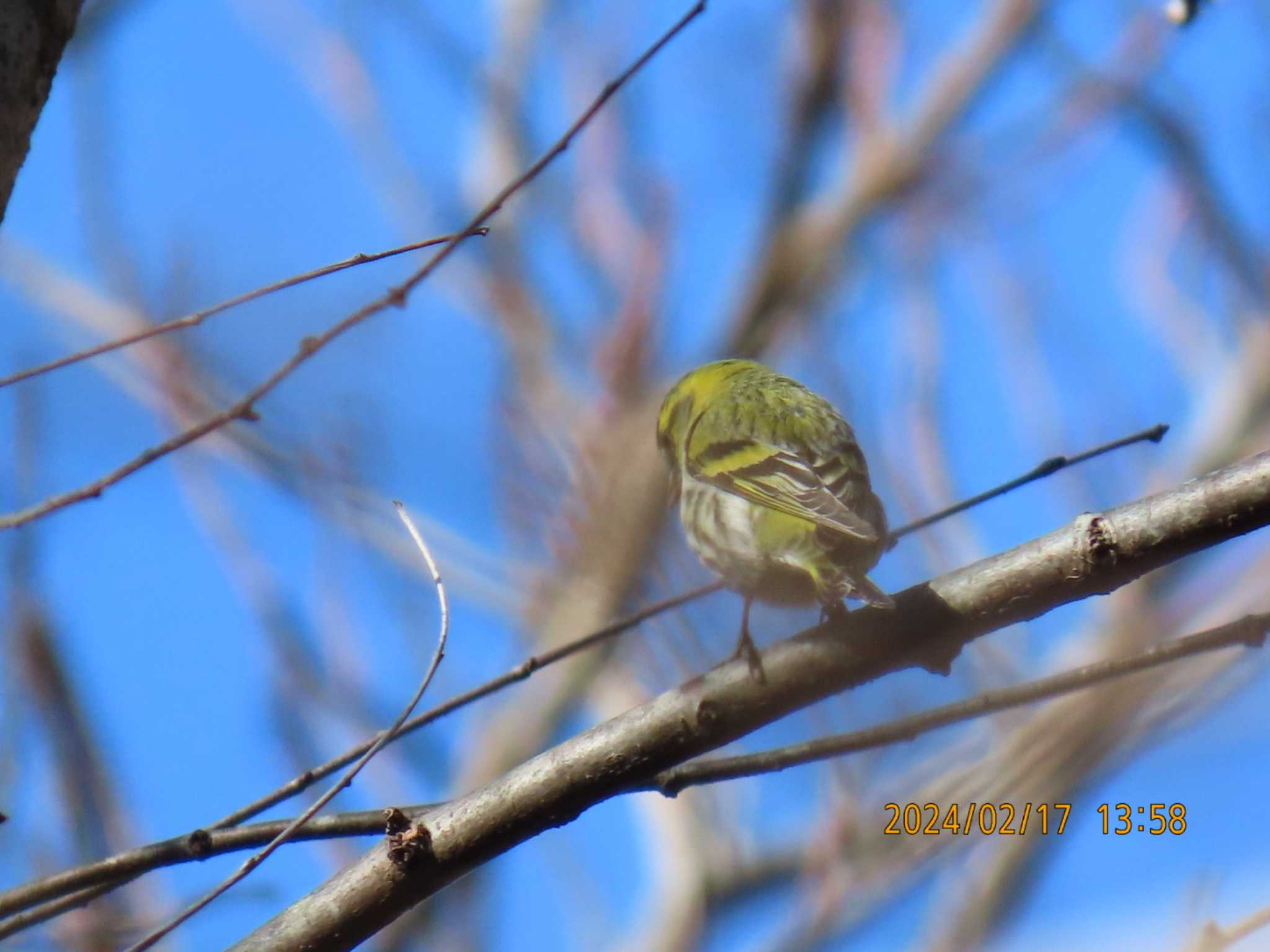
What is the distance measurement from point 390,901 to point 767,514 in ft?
4.61

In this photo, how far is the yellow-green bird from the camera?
249 centimetres

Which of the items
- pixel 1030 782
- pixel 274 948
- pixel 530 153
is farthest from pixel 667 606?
pixel 530 153

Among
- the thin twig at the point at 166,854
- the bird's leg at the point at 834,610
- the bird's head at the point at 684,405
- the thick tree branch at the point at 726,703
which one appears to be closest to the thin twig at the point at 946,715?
the thick tree branch at the point at 726,703

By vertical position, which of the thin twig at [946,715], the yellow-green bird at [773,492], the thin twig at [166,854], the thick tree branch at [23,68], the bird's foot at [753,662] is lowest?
the thin twig at [946,715]

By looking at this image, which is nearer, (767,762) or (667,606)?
(767,762)

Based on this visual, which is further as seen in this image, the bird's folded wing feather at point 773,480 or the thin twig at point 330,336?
the bird's folded wing feather at point 773,480

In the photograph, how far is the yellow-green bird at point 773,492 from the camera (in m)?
2.49

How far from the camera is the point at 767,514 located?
9.11 feet

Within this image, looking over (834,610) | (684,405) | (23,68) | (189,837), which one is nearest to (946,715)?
(834,610)

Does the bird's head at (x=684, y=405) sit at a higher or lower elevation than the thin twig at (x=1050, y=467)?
higher

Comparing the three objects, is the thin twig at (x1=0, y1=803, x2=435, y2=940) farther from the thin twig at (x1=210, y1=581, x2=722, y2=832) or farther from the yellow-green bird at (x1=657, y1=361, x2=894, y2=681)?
the yellow-green bird at (x1=657, y1=361, x2=894, y2=681)

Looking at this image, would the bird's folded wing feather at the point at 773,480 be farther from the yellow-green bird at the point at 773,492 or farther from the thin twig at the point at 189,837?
the thin twig at the point at 189,837

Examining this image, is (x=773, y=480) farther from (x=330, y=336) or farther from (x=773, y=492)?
(x=330, y=336)

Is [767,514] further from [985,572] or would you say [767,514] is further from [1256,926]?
[1256,926]
